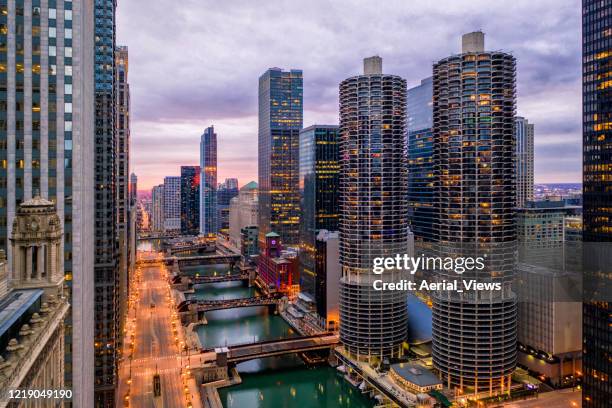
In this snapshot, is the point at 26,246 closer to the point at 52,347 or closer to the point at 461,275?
the point at 52,347

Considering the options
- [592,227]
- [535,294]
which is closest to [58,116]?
[592,227]

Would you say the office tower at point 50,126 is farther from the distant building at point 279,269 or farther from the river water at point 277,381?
the distant building at point 279,269

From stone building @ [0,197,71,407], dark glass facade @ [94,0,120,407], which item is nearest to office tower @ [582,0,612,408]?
stone building @ [0,197,71,407]

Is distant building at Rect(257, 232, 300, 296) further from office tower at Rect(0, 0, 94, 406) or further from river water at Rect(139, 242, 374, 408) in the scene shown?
office tower at Rect(0, 0, 94, 406)

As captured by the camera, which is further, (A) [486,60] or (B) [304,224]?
(B) [304,224]

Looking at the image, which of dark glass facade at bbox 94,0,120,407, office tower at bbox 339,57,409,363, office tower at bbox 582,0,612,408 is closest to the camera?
office tower at bbox 582,0,612,408
